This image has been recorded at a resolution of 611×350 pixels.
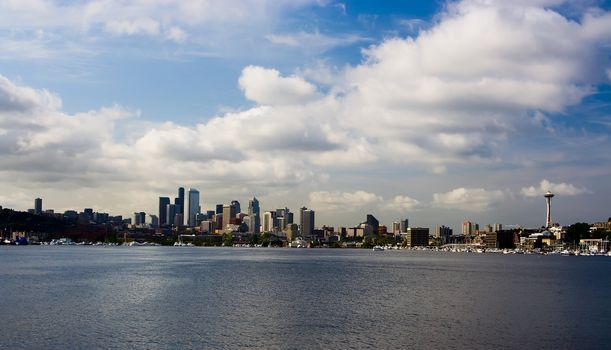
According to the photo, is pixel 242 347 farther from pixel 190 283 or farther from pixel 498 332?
pixel 190 283

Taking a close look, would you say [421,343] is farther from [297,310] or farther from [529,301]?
[529,301]

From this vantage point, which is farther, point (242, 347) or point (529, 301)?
point (529, 301)

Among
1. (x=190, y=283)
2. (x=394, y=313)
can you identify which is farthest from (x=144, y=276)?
(x=394, y=313)

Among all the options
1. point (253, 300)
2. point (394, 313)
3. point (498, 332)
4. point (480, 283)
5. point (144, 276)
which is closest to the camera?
point (498, 332)

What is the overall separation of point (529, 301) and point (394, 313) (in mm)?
24260

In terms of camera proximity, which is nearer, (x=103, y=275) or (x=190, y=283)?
(x=190, y=283)

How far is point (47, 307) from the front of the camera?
69.9m

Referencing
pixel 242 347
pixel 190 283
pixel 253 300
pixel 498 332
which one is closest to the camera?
pixel 242 347

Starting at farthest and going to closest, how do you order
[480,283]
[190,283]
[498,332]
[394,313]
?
[480,283], [190,283], [394,313], [498,332]

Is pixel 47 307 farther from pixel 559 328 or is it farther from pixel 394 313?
pixel 559 328

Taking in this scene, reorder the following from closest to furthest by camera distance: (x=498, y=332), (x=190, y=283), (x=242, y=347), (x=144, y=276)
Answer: (x=242, y=347) → (x=498, y=332) → (x=190, y=283) → (x=144, y=276)

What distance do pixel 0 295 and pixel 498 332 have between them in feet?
211

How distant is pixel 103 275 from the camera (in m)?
120

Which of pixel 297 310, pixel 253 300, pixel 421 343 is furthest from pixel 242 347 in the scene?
pixel 253 300
